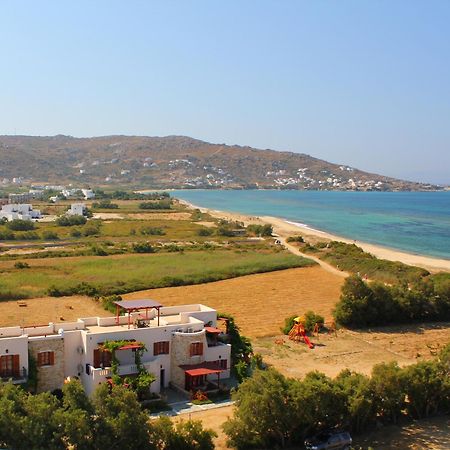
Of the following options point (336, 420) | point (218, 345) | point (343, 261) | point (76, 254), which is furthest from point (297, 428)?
point (76, 254)

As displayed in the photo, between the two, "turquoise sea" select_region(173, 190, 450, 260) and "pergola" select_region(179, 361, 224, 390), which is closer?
→ "pergola" select_region(179, 361, 224, 390)

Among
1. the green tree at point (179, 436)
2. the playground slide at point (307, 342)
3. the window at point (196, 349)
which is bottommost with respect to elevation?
the playground slide at point (307, 342)

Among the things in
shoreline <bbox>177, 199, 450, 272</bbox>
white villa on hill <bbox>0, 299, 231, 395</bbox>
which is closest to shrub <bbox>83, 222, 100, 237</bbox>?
shoreline <bbox>177, 199, 450, 272</bbox>

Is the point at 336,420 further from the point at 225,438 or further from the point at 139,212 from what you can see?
the point at 139,212

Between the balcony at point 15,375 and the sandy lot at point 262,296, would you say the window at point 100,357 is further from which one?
the sandy lot at point 262,296

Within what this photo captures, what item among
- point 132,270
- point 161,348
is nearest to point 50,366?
point 161,348

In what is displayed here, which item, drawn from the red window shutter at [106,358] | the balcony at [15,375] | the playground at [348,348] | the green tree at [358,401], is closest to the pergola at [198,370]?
the red window shutter at [106,358]

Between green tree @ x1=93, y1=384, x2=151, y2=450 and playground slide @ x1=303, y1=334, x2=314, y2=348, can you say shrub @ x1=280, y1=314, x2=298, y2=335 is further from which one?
green tree @ x1=93, y1=384, x2=151, y2=450
